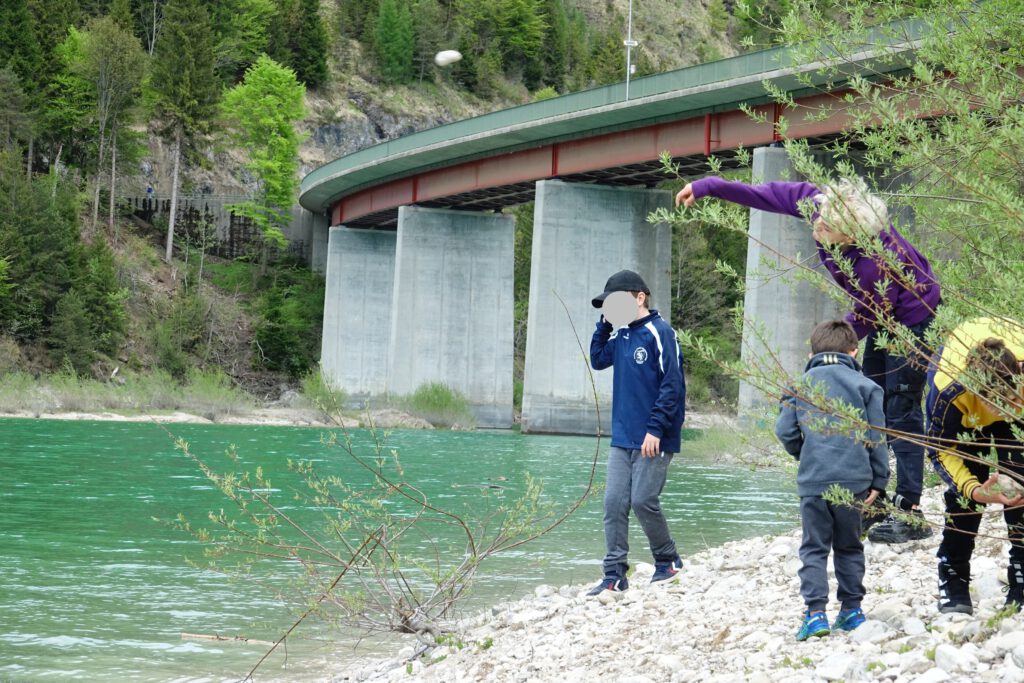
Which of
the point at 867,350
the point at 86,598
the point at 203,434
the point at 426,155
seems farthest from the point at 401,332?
the point at 867,350

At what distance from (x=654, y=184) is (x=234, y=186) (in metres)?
32.7

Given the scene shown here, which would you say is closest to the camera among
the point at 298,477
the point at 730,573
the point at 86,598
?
the point at 730,573

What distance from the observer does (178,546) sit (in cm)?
1326

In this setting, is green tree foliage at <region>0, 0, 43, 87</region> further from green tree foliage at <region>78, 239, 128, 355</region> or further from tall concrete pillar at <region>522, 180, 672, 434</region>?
tall concrete pillar at <region>522, 180, 672, 434</region>

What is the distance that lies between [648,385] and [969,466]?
90.5 inches

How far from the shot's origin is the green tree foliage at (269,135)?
206 ft

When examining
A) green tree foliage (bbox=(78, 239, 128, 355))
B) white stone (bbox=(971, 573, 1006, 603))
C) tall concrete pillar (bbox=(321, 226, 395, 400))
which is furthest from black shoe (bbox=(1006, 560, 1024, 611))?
tall concrete pillar (bbox=(321, 226, 395, 400))

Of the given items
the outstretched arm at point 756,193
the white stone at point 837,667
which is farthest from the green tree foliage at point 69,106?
the white stone at point 837,667

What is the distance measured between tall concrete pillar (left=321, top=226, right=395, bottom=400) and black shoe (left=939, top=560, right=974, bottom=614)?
49611 millimetres

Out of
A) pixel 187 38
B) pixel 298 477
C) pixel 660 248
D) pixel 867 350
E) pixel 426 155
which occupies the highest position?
pixel 187 38

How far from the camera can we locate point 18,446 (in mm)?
26797

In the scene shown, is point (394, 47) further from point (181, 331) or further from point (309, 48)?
point (181, 331)

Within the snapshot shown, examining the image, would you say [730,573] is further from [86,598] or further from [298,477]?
[298,477]

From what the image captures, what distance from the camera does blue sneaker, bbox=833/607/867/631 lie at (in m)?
5.79
